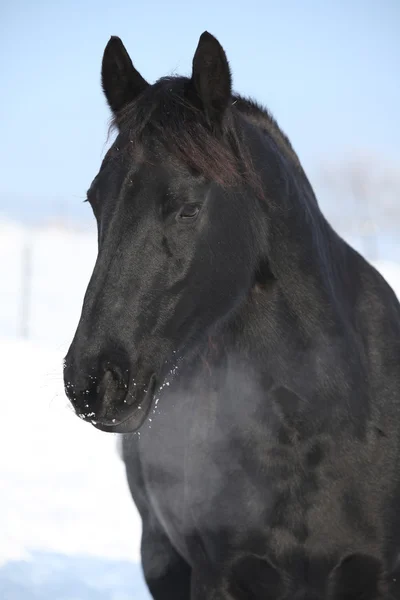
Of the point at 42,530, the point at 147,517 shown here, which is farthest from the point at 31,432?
the point at 147,517

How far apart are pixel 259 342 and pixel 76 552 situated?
11.0ft

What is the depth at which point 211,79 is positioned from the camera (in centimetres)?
295

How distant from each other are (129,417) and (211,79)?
1275 millimetres

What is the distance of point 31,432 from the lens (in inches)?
382

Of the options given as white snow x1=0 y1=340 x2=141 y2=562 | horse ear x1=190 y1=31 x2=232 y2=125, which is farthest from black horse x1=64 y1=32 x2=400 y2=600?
white snow x1=0 y1=340 x2=141 y2=562

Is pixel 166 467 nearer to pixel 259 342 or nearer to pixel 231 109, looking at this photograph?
pixel 259 342

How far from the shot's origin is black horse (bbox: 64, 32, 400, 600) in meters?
2.74

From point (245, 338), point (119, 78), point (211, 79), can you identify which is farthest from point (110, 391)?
point (119, 78)

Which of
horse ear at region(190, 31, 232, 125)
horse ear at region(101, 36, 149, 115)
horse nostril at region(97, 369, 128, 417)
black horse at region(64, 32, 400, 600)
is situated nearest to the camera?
horse nostril at region(97, 369, 128, 417)

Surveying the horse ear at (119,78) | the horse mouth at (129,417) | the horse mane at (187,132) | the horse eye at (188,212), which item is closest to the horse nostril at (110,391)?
the horse mouth at (129,417)

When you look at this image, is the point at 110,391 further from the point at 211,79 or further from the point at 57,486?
the point at 57,486

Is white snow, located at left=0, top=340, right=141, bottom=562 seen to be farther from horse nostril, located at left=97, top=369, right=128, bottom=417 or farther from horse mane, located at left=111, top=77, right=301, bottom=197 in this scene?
horse mane, located at left=111, top=77, right=301, bottom=197

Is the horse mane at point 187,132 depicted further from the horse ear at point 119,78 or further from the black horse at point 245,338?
the horse ear at point 119,78

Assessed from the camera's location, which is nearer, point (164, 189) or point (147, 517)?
point (164, 189)
